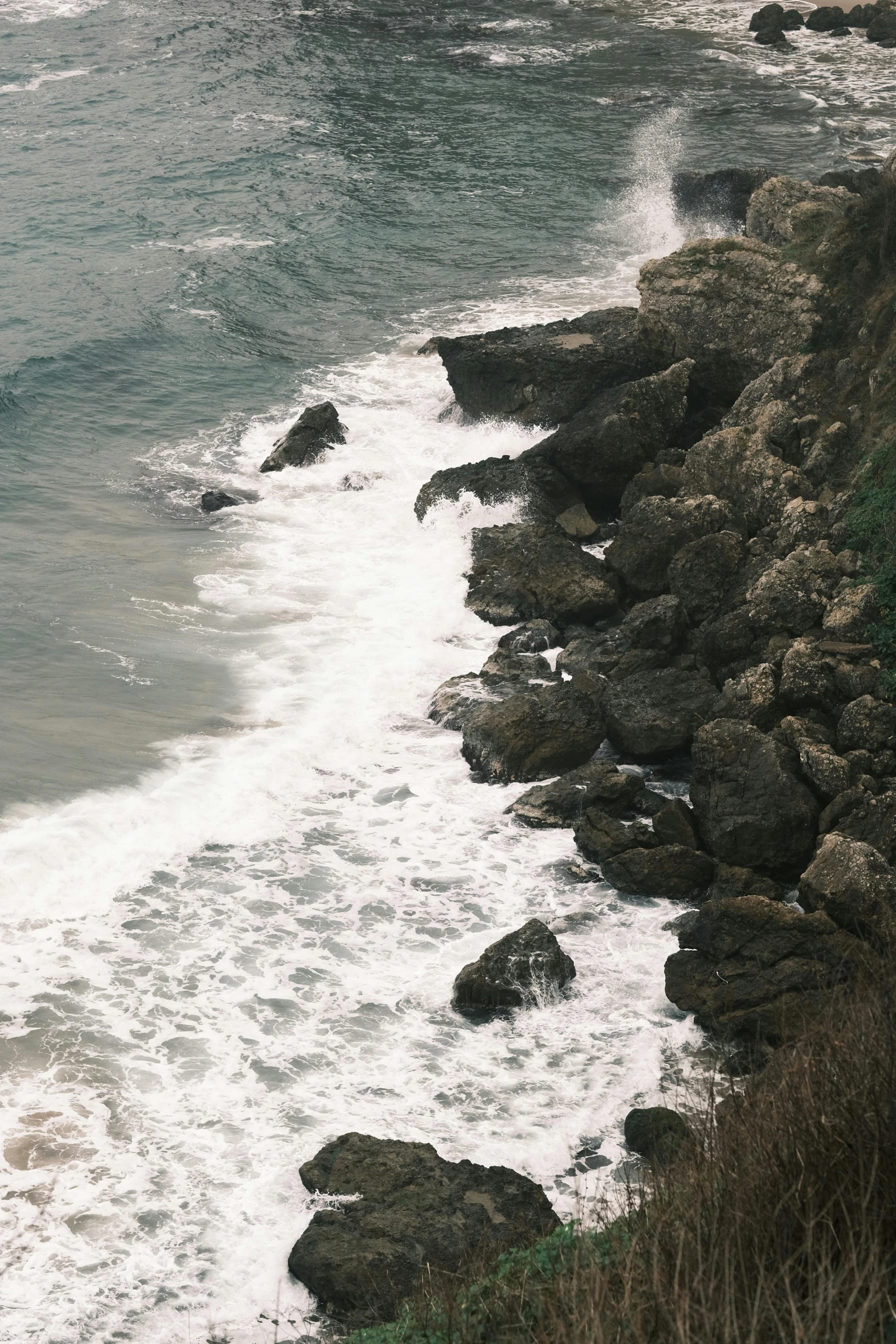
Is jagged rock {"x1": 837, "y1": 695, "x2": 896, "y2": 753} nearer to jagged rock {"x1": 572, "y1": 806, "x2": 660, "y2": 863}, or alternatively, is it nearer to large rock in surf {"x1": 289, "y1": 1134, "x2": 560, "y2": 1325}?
jagged rock {"x1": 572, "y1": 806, "x2": 660, "y2": 863}

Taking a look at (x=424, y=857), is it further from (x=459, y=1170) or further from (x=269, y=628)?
(x=269, y=628)

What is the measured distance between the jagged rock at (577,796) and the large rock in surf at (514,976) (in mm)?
2735

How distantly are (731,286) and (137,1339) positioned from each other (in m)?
20.1

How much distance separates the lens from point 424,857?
15.9 meters

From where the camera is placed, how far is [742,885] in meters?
14.3

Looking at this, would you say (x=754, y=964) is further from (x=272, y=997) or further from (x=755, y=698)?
(x=272, y=997)

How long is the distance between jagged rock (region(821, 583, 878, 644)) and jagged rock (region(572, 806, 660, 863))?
364cm

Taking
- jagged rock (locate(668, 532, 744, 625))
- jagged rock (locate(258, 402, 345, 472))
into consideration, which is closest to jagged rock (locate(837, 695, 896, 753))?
jagged rock (locate(668, 532, 744, 625))

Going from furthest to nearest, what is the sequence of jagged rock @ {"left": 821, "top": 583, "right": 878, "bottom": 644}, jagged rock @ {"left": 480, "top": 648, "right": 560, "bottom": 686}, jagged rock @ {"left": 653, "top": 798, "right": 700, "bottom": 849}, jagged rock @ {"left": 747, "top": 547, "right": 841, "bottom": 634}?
jagged rock @ {"left": 480, "top": 648, "right": 560, "bottom": 686}, jagged rock @ {"left": 747, "top": 547, "right": 841, "bottom": 634}, jagged rock @ {"left": 821, "top": 583, "right": 878, "bottom": 644}, jagged rock @ {"left": 653, "top": 798, "right": 700, "bottom": 849}

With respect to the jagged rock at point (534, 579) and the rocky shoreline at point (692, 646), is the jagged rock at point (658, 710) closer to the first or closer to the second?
the rocky shoreline at point (692, 646)

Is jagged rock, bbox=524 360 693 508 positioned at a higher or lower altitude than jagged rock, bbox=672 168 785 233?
lower

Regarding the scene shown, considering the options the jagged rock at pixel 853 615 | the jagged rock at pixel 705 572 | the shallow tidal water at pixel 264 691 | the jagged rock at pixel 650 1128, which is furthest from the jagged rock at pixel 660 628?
the jagged rock at pixel 650 1128

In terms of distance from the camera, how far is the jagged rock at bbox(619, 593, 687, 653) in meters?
18.6

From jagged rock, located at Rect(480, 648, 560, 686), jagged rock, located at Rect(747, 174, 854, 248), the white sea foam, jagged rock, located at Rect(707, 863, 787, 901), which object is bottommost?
the white sea foam
